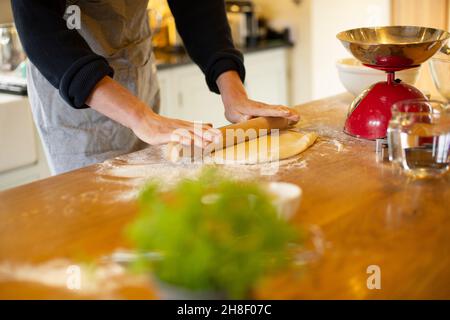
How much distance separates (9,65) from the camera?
2332 millimetres

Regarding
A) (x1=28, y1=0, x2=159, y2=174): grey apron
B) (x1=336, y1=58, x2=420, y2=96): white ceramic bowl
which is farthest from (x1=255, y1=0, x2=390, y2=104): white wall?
(x1=28, y1=0, x2=159, y2=174): grey apron

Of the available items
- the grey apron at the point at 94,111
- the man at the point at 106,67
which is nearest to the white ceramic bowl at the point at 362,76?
the man at the point at 106,67

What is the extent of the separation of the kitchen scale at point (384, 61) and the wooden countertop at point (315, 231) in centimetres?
8

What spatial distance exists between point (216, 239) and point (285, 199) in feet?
0.91

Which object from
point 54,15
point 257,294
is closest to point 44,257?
point 257,294

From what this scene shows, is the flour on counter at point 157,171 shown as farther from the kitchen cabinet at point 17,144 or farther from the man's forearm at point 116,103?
the kitchen cabinet at point 17,144

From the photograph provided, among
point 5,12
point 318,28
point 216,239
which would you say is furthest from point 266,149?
point 318,28

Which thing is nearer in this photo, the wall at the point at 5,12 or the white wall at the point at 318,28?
the wall at the point at 5,12

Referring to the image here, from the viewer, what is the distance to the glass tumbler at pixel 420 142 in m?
1.07

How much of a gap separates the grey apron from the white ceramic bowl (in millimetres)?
532

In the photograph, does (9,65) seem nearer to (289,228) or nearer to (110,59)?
(110,59)

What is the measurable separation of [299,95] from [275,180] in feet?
7.73

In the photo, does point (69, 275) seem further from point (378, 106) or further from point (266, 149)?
point (378, 106)
